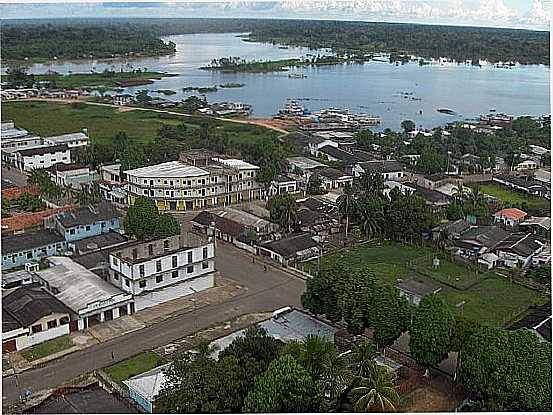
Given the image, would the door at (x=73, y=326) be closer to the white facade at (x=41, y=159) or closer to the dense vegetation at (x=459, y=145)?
the white facade at (x=41, y=159)

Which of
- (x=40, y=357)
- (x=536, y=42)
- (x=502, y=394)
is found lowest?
(x=40, y=357)

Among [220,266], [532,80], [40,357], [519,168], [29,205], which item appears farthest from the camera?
[532,80]

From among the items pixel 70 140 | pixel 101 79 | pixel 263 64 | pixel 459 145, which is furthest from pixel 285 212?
pixel 263 64

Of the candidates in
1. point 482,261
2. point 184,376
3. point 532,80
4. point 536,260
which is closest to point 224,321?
point 184,376

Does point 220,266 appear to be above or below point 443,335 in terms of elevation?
below

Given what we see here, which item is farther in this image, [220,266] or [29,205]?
[29,205]

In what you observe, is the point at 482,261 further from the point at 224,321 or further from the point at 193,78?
the point at 193,78

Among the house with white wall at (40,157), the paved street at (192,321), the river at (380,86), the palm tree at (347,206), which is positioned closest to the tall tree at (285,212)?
the palm tree at (347,206)

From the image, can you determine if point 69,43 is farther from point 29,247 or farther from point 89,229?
point 29,247

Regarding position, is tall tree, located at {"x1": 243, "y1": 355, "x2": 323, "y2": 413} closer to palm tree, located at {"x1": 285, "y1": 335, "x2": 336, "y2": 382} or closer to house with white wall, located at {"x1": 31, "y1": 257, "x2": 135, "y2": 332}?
palm tree, located at {"x1": 285, "y1": 335, "x2": 336, "y2": 382}
